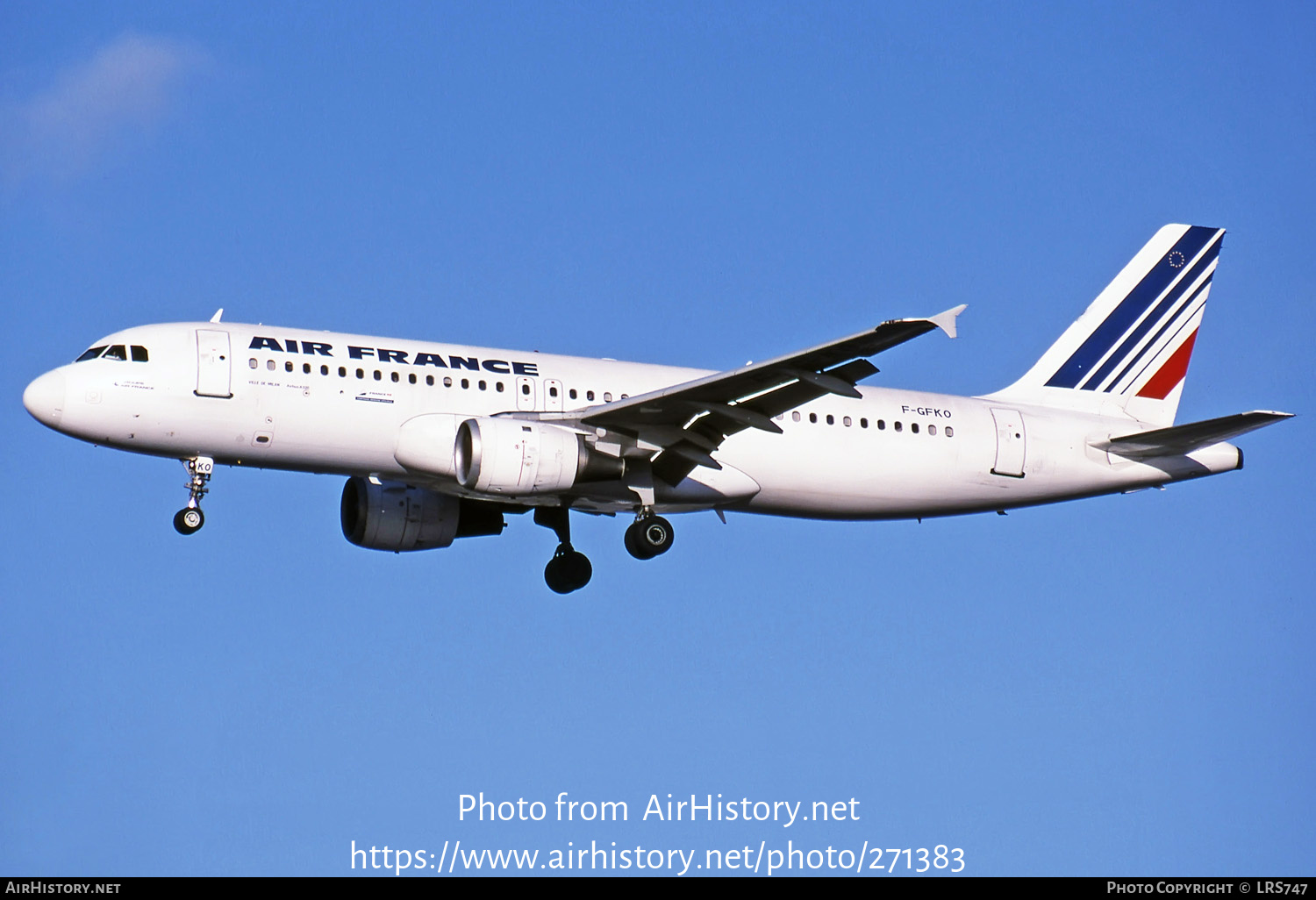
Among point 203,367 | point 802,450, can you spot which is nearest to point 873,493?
point 802,450

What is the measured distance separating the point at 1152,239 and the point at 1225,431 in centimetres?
879

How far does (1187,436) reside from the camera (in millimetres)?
39156

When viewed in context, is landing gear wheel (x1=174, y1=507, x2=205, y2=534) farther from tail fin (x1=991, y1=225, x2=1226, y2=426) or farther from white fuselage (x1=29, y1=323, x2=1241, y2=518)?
tail fin (x1=991, y1=225, x2=1226, y2=426)

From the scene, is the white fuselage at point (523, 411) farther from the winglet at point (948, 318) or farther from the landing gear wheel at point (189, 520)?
the winglet at point (948, 318)

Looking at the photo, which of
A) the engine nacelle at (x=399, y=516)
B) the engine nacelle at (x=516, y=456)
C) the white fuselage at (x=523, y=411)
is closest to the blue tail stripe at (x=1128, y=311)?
the white fuselage at (x=523, y=411)

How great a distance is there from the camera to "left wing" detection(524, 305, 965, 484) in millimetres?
32531

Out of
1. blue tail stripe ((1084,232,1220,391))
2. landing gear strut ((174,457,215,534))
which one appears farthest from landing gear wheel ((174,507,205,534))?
blue tail stripe ((1084,232,1220,391))

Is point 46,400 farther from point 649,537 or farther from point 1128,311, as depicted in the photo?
point 1128,311

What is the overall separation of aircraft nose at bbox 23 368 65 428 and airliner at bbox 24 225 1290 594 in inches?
1.4

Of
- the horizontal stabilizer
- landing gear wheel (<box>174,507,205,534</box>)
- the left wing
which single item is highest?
the horizontal stabilizer

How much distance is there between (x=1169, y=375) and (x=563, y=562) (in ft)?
49.9

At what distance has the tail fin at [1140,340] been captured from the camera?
4309 centimetres
